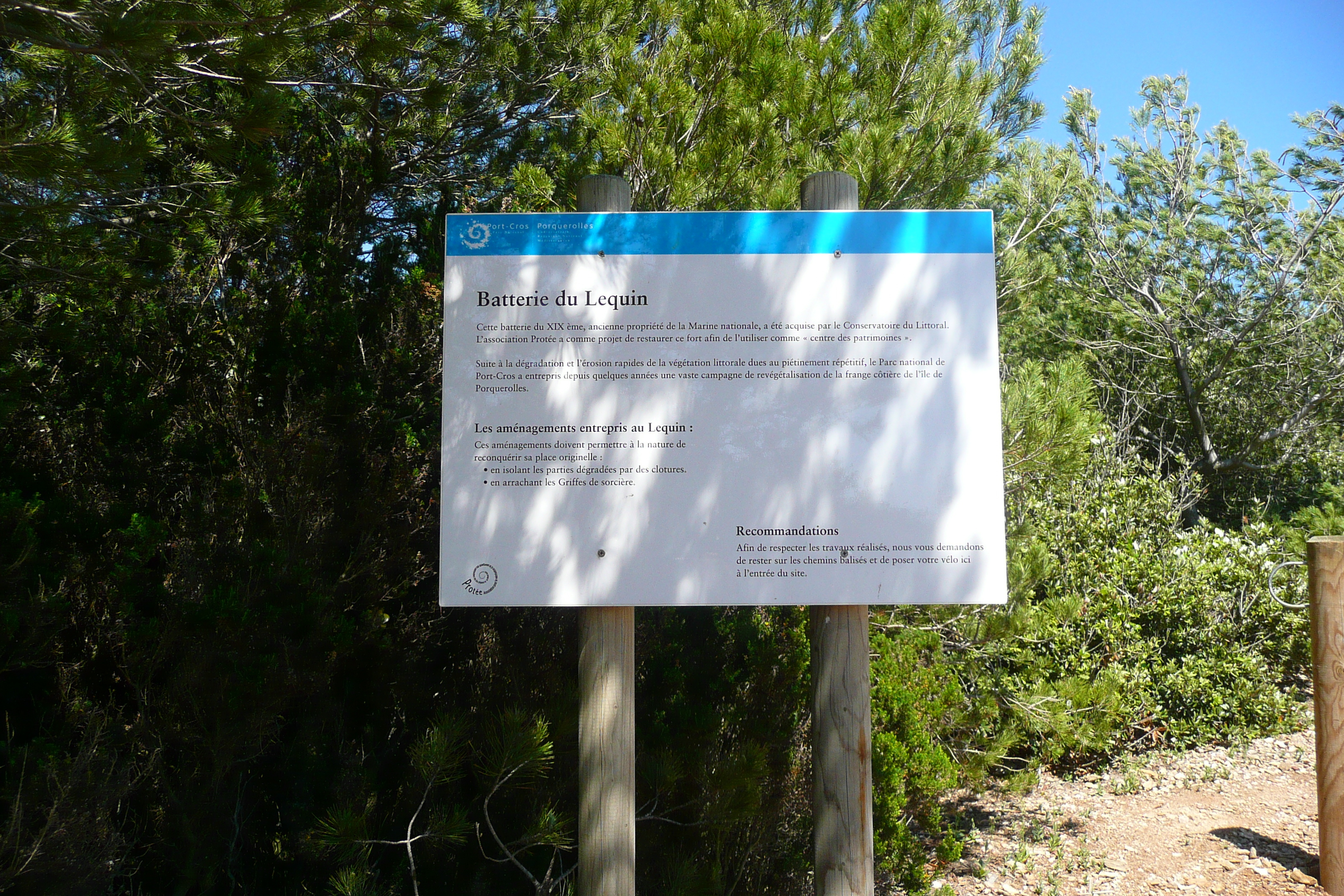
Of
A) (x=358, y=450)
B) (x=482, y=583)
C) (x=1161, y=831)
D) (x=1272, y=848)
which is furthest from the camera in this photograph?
(x=1161, y=831)

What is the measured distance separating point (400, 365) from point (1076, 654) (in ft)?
14.4

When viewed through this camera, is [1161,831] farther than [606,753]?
Yes

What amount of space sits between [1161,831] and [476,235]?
4.30m

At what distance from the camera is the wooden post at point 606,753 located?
6.93 ft

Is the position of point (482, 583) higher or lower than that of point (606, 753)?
higher

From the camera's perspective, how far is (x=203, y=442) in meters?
3.14

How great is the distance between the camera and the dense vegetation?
2352mm

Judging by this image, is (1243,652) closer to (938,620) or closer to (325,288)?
(938,620)

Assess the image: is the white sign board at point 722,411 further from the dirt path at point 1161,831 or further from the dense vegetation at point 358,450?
the dirt path at point 1161,831

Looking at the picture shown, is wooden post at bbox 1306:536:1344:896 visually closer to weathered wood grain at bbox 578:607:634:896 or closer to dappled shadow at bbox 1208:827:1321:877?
dappled shadow at bbox 1208:827:1321:877

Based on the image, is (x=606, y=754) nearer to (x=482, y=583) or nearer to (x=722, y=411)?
(x=482, y=583)

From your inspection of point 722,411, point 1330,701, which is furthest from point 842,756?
point 1330,701

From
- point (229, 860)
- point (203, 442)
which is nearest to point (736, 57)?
point (203, 442)

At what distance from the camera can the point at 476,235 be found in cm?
220
